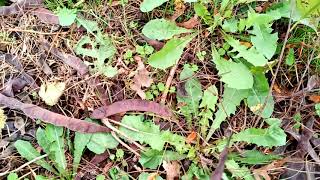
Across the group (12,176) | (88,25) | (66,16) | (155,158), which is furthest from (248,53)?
(12,176)

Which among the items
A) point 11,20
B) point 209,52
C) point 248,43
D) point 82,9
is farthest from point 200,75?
point 11,20

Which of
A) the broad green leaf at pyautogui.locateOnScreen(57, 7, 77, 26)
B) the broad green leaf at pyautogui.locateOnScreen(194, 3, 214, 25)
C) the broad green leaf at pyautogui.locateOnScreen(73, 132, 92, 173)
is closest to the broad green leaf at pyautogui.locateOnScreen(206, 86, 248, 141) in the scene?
the broad green leaf at pyautogui.locateOnScreen(194, 3, 214, 25)

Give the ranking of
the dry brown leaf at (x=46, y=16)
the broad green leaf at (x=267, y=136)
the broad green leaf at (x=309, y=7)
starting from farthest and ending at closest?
the dry brown leaf at (x=46, y=16), the broad green leaf at (x=267, y=136), the broad green leaf at (x=309, y=7)

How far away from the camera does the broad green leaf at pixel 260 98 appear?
2.20 m

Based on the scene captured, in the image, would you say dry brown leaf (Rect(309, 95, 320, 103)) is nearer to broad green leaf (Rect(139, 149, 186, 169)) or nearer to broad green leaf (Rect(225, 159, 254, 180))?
broad green leaf (Rect(225, 159, 254, 180))

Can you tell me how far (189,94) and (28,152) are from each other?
2.57ft

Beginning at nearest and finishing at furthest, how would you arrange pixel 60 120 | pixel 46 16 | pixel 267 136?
pixel 267 136 < pixel 60 120 < pixel 46 16

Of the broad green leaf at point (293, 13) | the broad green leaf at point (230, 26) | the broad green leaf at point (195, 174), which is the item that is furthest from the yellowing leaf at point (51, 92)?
the broad green leaf at point (293, 13)

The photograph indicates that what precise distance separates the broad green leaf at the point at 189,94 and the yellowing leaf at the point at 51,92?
0.55m

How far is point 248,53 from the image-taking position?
7.16 feet

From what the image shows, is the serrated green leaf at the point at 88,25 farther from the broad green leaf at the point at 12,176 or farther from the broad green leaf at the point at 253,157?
the broad green leaf at the point at 253,157

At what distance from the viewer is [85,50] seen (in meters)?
2.31

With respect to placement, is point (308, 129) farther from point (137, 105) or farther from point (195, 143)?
point (137, 105)

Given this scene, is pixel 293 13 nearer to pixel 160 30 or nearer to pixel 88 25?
pixel 160 30
